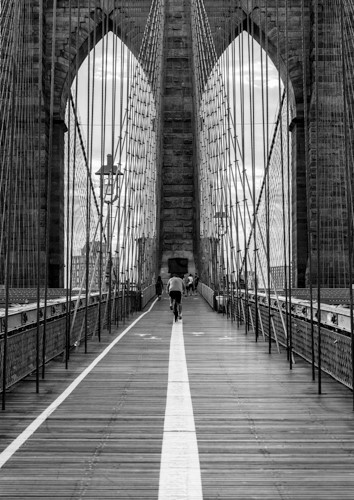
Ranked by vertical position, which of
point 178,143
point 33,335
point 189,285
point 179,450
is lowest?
point 179,450

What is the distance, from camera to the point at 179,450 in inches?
149

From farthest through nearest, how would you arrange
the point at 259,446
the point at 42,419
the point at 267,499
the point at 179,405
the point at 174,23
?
the point at 174,23 < the point at 179,405 < the point at 42,419 < the point at 259,446 < the point at 267,499

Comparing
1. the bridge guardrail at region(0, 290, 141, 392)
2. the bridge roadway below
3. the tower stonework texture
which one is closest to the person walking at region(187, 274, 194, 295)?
the tower stonework texture

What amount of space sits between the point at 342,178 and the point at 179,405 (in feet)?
64.3

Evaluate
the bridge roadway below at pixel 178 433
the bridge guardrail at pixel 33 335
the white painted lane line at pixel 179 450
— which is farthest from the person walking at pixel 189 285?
the white painted lane line at pixel 179 450

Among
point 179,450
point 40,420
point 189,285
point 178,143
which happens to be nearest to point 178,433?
point 179,450

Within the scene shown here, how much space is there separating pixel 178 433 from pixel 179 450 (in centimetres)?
44

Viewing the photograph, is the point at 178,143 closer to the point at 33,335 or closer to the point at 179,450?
the point at 33,335

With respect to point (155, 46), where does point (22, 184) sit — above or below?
below

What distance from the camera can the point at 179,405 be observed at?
5.11m

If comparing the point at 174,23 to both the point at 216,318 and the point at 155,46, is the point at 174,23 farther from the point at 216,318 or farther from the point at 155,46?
the point at 216,318

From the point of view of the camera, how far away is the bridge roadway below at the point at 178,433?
316 centimetres

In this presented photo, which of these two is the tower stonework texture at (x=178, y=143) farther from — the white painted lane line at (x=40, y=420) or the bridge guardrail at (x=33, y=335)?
the white painted lane line at (x=40, y=420)

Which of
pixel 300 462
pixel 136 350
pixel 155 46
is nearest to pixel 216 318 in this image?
pixel 136 350
